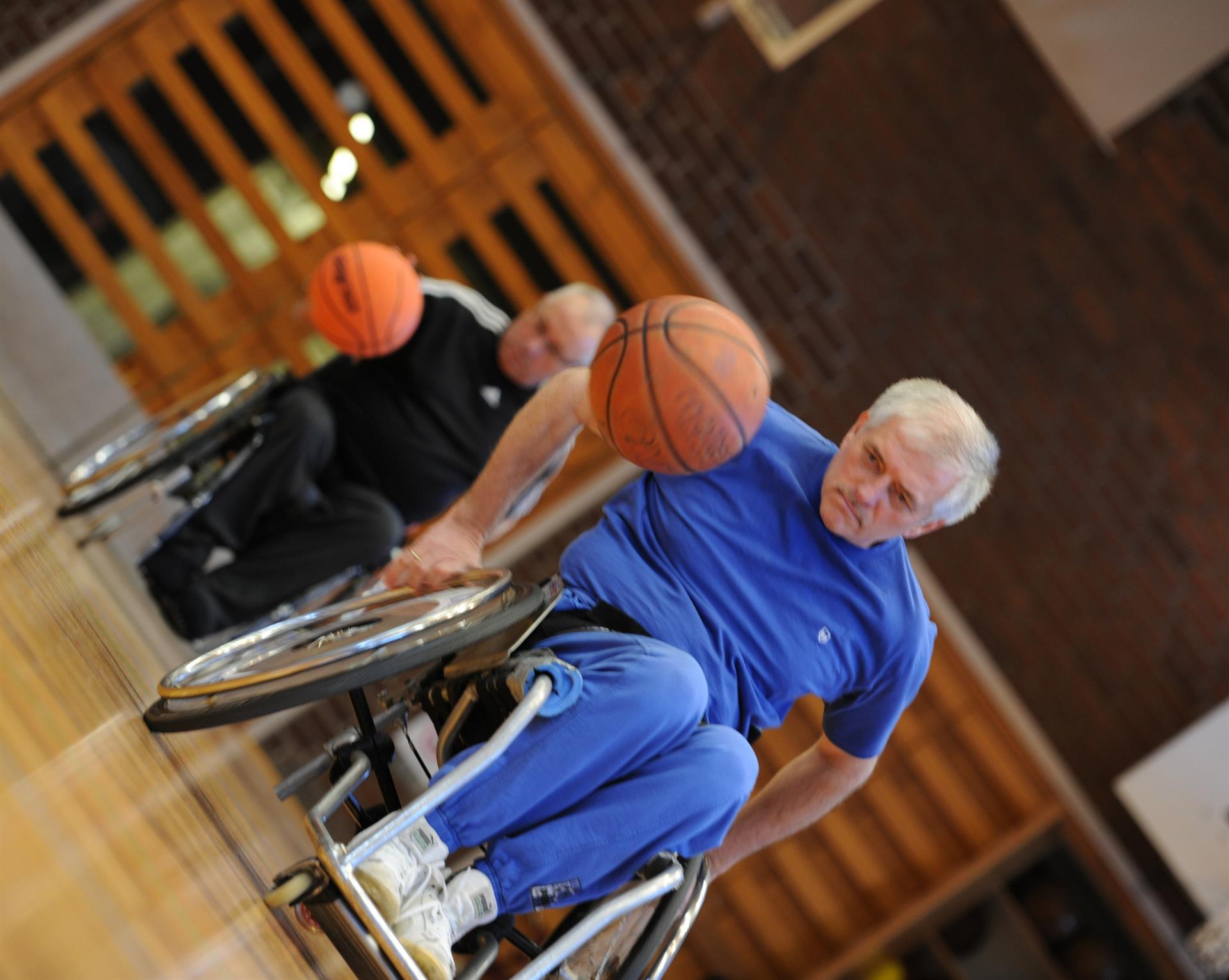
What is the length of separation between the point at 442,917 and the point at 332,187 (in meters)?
3.27

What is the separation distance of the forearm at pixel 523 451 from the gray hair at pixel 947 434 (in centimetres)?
51

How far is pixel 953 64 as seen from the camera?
418 cm

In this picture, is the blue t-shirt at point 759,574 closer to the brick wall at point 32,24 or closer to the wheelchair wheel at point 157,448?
the wheelchair wheel at point 157,448

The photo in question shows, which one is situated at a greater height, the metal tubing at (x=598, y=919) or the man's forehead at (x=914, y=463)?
the man's forehead at (x=914, y=463)

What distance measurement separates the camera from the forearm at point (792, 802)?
1967 millimetres

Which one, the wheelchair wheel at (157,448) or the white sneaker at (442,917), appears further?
the wheelchair wheel at (157,448)

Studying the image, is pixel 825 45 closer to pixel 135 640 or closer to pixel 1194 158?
pixel 1194 158

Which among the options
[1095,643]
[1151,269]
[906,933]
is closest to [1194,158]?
[1151,269]

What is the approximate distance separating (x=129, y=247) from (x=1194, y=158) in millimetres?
4237

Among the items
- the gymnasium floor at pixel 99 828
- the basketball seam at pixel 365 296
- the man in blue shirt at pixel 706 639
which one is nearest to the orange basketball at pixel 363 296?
the basketball seam at pixel 365 296

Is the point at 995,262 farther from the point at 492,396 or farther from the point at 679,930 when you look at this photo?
the point at 679,930

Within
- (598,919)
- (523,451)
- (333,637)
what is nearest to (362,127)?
(523,451)

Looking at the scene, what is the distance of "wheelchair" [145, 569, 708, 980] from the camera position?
4.40ft

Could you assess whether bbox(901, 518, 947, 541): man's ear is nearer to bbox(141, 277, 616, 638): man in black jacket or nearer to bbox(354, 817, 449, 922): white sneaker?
bbox(354, 817, 449, 922): white sneaker
